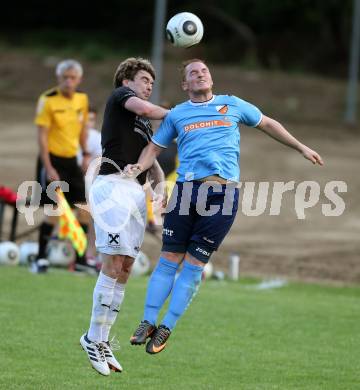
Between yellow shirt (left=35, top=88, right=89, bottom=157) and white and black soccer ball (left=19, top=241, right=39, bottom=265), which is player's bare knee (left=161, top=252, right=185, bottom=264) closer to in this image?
yellow shirt (left=35, top=88, right=89, bottom=157)

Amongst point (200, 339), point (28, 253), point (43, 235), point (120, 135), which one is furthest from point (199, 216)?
point (28, 253)

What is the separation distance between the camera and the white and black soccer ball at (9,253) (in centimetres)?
1470

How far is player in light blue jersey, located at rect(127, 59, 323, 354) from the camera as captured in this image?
8.27 meters

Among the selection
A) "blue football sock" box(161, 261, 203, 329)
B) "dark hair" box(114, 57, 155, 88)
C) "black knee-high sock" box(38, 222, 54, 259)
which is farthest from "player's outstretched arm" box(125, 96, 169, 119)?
"black knee-high sock" box(38, 222, 54, 259)

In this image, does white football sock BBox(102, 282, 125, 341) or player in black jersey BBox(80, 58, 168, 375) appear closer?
player in black jersey BBox(80, 58, 168, 375)

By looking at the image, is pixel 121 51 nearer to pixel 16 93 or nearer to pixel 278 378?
pixel 16 93

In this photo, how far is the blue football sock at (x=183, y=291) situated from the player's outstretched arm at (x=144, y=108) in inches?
44.1

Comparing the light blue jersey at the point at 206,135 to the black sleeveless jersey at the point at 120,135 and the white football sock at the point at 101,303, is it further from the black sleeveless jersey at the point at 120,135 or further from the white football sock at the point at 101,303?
the white football sock at the point at 101,303

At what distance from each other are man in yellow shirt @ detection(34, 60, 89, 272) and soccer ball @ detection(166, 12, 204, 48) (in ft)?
17.4

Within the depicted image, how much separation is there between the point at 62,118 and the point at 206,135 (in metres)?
6.24

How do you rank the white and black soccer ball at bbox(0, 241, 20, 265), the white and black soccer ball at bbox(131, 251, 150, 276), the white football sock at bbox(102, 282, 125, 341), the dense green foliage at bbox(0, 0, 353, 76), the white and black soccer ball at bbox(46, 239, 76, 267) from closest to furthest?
the white football sock at bbox(102, 282, 125, 341), the white and black soccer ball at bbox(0, 241, 20, 265), the white and black soccer ball at bbox(46, 239, 76, 267), the white and black soccer ball at bbox(131, 251, 150, 276), the dense green foliage at bbox(0, 0, 353, 76)

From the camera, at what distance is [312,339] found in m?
10.9

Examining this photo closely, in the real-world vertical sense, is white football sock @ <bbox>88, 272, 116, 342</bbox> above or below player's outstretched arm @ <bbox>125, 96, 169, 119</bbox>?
below

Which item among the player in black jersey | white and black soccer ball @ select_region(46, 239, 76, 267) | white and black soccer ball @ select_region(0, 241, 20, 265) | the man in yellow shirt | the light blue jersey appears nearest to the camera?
the light blue jersey
